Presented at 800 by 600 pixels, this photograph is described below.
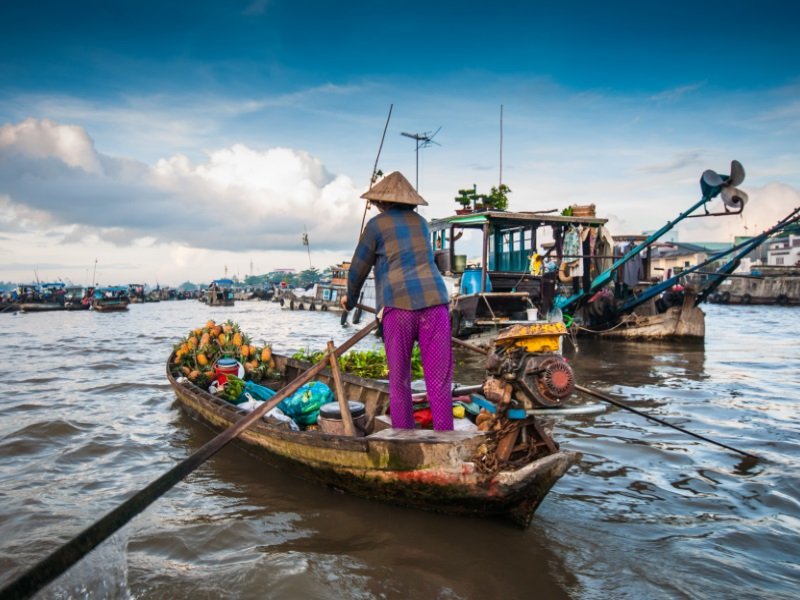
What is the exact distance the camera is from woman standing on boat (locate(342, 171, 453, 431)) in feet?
11.4

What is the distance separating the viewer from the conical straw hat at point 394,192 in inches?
140

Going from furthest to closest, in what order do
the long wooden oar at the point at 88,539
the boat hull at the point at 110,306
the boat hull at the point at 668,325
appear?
the boat hull at the point at 110,306
the boat hull at the point at 668,325
the long wooden oar at the point at 88,539

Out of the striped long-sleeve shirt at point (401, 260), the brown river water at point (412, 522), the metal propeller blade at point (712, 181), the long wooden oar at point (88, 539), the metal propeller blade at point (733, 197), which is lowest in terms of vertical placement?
the brown river water at point (412, 522)

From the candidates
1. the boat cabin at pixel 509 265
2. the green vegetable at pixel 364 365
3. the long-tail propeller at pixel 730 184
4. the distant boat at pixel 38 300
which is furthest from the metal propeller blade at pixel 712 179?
the distant boat at pixel 38 300

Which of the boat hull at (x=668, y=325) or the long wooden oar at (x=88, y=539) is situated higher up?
the boat hull at (x=668, y=325)

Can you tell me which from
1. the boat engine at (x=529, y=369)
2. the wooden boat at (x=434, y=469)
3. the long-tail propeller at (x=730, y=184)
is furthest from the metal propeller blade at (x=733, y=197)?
the wooden boat at (x=434, y=469)

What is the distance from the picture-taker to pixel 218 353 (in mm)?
7094

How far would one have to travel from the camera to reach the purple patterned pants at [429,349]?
3.49m

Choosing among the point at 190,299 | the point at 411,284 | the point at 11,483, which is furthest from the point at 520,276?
the point at 190,299

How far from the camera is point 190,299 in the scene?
234ft

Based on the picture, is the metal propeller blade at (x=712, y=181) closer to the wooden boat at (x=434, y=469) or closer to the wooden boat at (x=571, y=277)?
the wooden boat at (x=571, y=277)

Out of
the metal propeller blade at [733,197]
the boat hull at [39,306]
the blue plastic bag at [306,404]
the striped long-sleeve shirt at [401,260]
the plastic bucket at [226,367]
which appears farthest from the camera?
the boat hull at [39,306]

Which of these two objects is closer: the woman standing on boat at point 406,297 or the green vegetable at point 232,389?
the woman standing on boat at point 406,297

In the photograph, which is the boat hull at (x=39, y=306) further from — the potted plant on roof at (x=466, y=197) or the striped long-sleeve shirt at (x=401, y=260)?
the striped long-sleeve shirt at (x=401, y=260)
